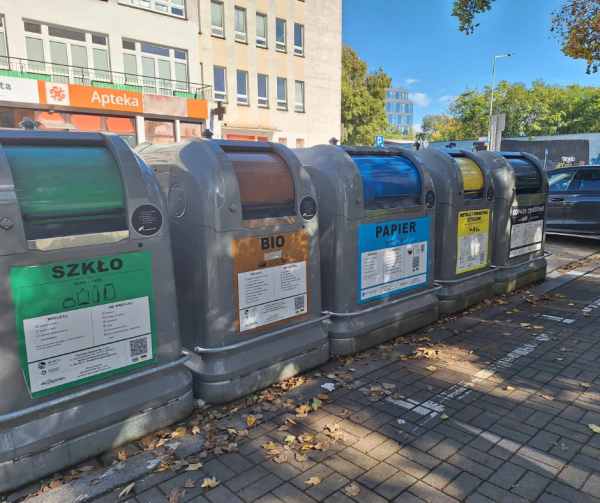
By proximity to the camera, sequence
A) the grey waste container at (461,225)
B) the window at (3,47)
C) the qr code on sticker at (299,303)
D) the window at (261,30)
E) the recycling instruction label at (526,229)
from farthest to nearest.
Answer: the window at (261,30) < the window at (3,47) < the recycling instruction label at (526,229) < the grey waste container at (461,225) < the qr code on sticker at (299,303)

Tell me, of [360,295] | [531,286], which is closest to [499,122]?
[531,286]

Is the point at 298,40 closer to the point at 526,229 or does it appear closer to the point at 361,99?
the point at 361,99

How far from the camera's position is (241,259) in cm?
339

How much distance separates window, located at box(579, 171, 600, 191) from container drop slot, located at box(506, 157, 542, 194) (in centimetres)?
436

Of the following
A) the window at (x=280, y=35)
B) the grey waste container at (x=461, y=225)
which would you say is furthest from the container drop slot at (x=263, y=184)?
the window at (x=280, y=35)

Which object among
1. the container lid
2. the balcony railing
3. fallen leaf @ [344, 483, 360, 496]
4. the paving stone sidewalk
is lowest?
the paving stone sidewalk

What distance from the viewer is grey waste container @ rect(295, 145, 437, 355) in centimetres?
412

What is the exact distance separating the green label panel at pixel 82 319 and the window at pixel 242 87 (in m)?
22.8

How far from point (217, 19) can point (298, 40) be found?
18.1 feet

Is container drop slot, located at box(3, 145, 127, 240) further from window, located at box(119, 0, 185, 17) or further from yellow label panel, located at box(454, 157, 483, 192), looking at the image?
window, located at box(119, 0, 185, 17)

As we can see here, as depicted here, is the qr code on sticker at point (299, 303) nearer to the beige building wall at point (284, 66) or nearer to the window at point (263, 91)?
the beige building wall at point (284, 66)

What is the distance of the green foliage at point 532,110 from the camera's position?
40719 mm

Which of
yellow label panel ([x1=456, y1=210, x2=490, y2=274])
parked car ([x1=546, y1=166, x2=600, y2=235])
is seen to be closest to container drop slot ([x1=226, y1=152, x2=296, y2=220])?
yellow label panel ([x1=456, y1=210, x2=490, y2=274])

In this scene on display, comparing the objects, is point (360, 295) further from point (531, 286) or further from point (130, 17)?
point (130, 17)
